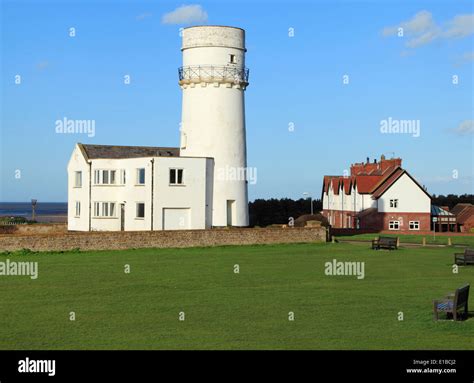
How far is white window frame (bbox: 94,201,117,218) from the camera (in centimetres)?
5888

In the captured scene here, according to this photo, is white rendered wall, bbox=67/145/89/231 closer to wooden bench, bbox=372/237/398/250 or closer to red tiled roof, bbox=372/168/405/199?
wooden bench, bbox=372/237/398/250

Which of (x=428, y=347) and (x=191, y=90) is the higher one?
(x=191, y=90)

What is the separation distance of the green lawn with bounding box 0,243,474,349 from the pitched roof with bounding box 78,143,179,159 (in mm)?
18945

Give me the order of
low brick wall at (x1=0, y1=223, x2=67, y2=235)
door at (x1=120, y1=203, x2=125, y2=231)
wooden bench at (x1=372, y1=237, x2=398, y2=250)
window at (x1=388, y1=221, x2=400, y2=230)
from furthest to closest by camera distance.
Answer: window at (x1=388, y1=221, x2=400, y2=230), door at (x1=120, y1=203, x2=125, y2=231), low brick wall at (x1=0, y1=223, x2=67, y2=235), wooden bench at (x1=372, y1=237, x2=398, y2=250)

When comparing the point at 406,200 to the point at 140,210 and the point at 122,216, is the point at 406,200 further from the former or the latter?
the point at 140,210

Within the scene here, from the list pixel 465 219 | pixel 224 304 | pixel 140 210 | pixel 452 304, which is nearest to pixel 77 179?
pixel 140 210

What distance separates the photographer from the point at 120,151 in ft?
209

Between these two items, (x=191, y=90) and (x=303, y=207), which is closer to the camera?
(x=191, y=90)

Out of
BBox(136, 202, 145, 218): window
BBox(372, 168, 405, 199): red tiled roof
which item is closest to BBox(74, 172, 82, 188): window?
BBox(136, 202, 145, 218): window

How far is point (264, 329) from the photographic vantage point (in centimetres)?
2197

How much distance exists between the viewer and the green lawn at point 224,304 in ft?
66.9
